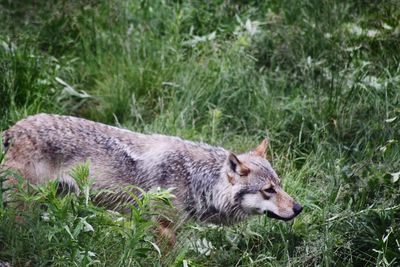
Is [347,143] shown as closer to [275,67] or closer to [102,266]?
[275,67]

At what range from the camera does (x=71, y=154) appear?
258 inches

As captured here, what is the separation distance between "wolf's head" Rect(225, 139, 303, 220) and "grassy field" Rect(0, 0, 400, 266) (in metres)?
0.12

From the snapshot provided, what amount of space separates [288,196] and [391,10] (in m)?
2.72

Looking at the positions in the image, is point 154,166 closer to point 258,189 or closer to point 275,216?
point 258,189

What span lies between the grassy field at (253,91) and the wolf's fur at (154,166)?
8.2 inches

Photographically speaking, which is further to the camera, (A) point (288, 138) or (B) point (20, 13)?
(B) point (20, 13)

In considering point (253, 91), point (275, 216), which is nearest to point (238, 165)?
point (275, 216)

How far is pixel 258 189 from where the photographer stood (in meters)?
6.44

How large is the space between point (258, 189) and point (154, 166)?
85 cm

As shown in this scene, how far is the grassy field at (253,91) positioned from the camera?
6188mm

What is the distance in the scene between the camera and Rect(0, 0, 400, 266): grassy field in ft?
20.3

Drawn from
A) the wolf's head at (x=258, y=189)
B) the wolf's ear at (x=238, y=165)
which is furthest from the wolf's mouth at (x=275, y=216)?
the wolf's ear at (x=238, y=165)

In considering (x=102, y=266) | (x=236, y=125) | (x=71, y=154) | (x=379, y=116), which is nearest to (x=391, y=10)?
(x=379, y=116)

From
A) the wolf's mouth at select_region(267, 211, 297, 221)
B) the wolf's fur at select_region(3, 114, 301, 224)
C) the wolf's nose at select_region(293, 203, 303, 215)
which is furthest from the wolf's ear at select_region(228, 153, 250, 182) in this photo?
the wolf's nose at select_region(293, 203, 303, 215)
